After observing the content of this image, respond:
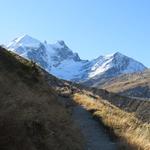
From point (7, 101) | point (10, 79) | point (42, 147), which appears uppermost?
point (10, 79)

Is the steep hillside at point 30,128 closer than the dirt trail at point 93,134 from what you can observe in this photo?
Yes

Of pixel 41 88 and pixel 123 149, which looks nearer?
pixel 123 149

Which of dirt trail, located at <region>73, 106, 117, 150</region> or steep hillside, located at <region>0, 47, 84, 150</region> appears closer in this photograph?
steep hillside, located at <region>0, 47, 84, 150</region>

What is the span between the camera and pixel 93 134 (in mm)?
20641

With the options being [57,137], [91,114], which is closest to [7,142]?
[57,137]

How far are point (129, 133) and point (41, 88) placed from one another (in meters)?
5.98

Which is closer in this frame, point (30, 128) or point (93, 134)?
point (30, 128)

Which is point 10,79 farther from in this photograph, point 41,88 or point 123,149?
point 123,149

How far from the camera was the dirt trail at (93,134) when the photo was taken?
17647 mm

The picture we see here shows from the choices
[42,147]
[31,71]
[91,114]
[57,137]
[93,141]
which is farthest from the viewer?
[91,114]

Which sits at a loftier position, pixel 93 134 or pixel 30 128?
pixel 93 134

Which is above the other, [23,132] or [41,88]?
[41,88]

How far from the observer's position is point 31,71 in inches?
1038

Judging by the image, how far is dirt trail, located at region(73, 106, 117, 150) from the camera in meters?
17.6
